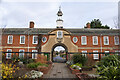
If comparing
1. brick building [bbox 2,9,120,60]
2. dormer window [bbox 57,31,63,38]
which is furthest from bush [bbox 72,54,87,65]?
brick building [bbox 2,9,120,60]

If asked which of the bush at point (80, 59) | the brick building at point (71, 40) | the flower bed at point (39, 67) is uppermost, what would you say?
the brick building at point (71, 40)

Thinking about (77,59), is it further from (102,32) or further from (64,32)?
(102,32)

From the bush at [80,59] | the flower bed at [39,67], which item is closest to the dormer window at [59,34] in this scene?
the bush at [80,59]

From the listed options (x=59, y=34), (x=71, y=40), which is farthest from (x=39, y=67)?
(x=71, y=40)

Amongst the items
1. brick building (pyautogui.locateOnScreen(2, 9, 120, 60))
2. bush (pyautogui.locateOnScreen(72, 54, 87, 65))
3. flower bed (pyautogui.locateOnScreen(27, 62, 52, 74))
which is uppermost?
brick building (pyautogui.locateOnScreen(2, 9, 120, 60))

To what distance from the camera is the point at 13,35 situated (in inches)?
961

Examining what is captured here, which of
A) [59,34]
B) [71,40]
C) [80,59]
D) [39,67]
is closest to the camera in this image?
[39,67]

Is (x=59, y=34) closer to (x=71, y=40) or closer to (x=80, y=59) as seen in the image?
(x=71, y=40)

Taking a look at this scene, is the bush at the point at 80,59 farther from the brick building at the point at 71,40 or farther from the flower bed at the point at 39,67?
the brick building at the point at 71,40

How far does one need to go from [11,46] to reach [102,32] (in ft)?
67.8

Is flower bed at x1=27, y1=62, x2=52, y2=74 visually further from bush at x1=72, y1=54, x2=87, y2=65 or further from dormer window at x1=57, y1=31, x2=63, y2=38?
dormer window at x1=57, y1=31, x2=63, y2=38

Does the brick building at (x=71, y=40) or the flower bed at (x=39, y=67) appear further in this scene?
the brick building at (x=71, y=40)

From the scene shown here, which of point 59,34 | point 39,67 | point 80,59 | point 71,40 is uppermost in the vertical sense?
point 59,34

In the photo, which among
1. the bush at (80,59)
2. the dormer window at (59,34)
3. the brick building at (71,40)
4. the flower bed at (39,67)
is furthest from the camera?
the brick building at (71,40)
